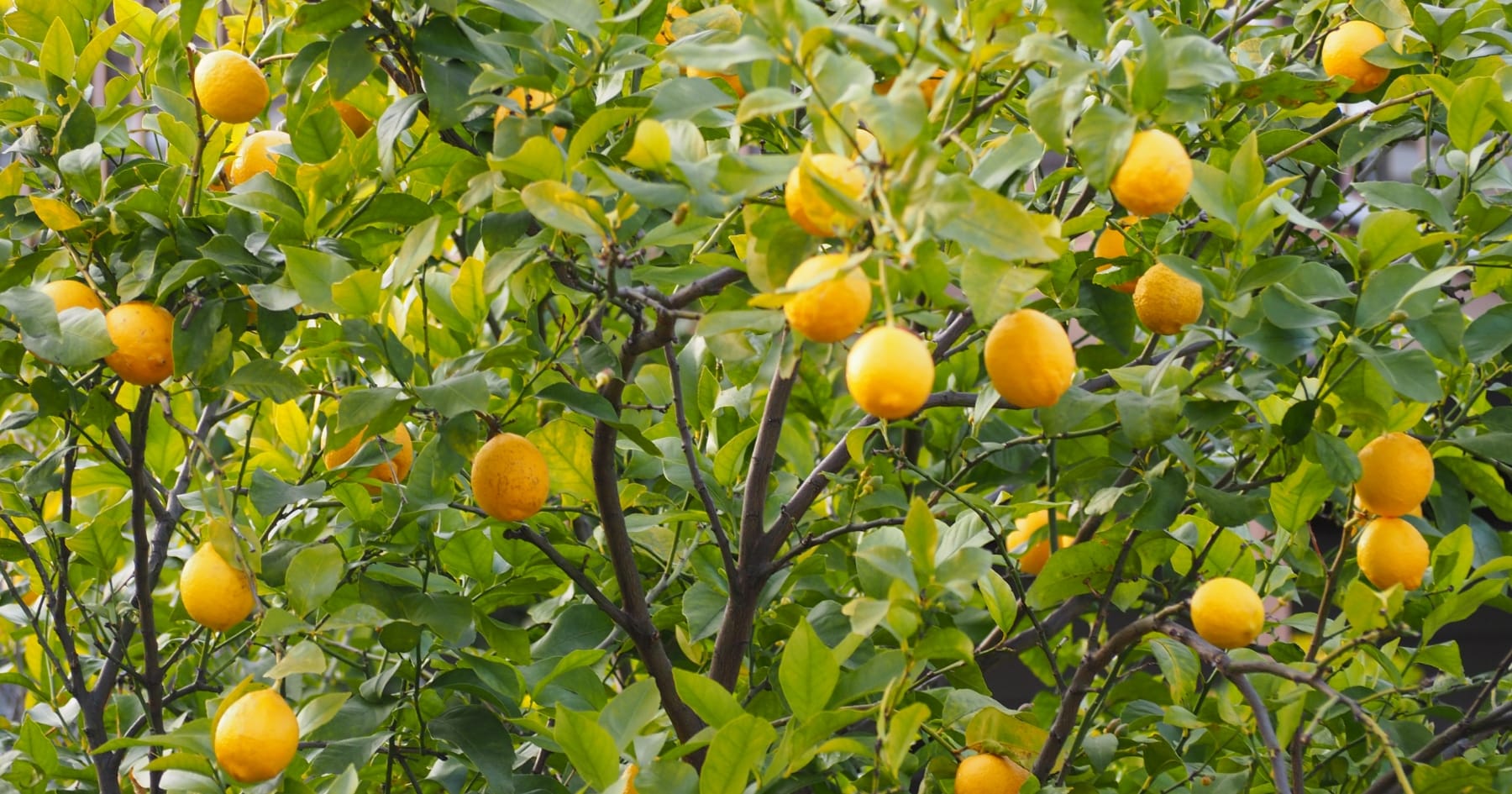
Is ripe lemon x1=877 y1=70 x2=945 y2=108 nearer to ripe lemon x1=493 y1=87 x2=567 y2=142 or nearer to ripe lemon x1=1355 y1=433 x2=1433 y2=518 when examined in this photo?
ripe lemon x1=493 y1=87 x2=567 y2=142

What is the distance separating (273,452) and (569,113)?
0.70 meters

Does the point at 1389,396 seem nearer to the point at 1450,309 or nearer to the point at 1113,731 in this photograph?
the point at 1450,309

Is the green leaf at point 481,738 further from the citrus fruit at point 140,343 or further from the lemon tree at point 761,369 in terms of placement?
the citrus fruit at point 140,343

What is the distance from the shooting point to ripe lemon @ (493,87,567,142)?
1.12 meters

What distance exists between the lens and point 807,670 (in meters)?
1.02

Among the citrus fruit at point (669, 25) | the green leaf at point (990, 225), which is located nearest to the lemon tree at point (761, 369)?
the green leaf at point (990, 225)

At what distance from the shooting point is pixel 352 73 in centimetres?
109

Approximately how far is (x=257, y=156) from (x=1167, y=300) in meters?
0.94

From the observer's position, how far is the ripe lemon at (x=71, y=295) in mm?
1151

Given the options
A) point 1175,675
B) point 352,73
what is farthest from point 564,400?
point 1175,675

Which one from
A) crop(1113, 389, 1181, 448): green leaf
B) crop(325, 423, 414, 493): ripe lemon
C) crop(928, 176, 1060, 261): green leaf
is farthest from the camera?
crop(325, 423, 414, 493): ripe lemon

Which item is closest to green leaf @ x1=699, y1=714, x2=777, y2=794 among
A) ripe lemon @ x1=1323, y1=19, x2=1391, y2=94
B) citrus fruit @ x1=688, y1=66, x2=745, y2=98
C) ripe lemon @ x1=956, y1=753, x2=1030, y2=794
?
ripe lemon @ x1=956, y1=753, x2=1030, y2=794

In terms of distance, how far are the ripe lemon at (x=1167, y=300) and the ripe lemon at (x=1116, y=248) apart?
0.18 meters

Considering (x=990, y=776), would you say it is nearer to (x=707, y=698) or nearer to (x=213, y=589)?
(x=707, y=698)
